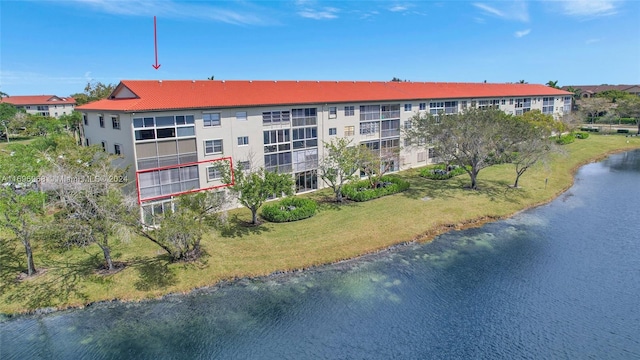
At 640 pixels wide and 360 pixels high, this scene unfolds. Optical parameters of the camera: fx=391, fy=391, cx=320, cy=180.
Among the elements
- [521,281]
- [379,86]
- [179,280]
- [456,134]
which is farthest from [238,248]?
[379,86]

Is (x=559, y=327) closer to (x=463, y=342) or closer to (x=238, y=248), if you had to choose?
(x=463, y=342)

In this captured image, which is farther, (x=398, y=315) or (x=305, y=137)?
(x=305, y=137)

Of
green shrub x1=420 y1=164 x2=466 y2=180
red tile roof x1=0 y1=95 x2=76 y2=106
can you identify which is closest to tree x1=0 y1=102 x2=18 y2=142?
red tile roof x1=0 y1=95 x2=76 y2=106

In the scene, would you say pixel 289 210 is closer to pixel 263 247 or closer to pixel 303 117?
pixel 263 247

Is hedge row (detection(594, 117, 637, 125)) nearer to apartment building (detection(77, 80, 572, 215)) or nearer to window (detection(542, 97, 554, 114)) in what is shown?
window (detection(542, 97, 554, 114))

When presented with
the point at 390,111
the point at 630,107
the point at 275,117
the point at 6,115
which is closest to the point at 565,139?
the point at 630,107

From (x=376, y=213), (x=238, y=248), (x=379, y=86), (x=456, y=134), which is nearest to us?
(x=238, y=248)

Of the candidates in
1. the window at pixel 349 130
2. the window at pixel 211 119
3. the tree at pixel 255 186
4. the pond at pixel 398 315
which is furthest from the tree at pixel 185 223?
the window at pixel 349 130
